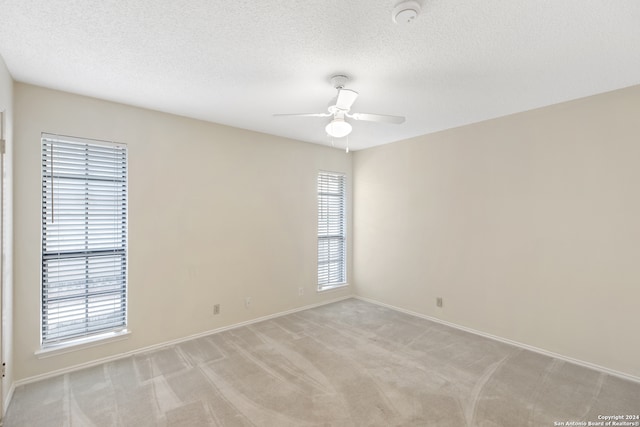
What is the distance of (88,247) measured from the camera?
9.29 ft

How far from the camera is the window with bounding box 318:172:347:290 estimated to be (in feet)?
15.9

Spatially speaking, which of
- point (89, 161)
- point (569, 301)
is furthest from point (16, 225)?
point (569, 301)

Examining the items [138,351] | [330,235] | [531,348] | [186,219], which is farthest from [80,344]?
[531,348]

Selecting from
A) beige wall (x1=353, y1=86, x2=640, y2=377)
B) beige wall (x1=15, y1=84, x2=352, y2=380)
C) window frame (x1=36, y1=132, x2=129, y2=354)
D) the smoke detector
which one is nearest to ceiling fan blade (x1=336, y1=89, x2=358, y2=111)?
the smoke detector

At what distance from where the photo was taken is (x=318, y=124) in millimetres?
3605

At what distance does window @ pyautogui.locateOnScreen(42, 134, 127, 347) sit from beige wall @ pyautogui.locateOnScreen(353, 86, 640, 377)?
3.59 metres

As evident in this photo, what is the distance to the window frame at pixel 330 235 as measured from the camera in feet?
15.8

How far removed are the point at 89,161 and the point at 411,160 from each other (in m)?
3.93

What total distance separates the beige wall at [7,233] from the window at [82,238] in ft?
0.88

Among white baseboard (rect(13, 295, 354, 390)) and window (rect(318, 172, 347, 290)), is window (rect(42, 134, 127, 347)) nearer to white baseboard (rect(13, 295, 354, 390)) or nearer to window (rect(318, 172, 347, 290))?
white baseboard (rect(13, 295, 354, 390))

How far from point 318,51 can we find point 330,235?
11.0 ft

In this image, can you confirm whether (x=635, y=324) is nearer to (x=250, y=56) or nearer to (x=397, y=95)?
(x=397, y=95)

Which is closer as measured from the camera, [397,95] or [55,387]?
[55,387]

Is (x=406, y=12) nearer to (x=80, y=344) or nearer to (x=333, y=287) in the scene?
(x=80, y=344)
